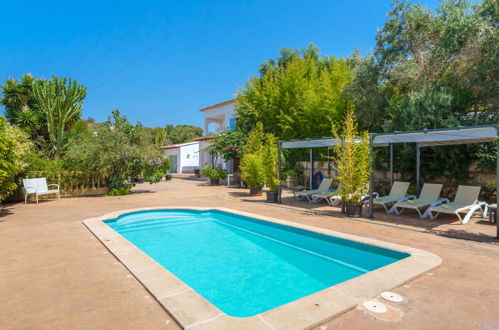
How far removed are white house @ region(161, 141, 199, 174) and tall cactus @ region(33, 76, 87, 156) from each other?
17.8 metres

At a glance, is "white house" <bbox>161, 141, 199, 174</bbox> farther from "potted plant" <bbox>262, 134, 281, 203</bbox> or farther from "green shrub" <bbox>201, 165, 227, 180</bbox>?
"potted plant" <bbox>262, 134, 281, 203</bbox>

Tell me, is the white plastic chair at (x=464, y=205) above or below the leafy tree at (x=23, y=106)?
below

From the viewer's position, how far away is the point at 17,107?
16719 mm

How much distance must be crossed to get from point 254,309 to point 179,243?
3553mm

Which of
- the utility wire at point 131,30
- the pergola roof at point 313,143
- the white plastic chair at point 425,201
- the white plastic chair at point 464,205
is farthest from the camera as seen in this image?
the utility wire at point 131,30

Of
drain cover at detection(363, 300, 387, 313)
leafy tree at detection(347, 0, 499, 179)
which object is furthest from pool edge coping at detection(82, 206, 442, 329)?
leafy tree at detection(347, 0, 499, 179)

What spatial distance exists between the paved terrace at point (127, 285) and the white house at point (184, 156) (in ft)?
87.7

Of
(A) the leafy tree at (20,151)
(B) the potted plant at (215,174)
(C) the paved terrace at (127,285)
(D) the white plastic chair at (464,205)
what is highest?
(A) the leafy tree at (20,151)

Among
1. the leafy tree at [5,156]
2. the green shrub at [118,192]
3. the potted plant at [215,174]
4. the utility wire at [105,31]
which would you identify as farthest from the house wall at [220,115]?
the leafy tree at [5,156]

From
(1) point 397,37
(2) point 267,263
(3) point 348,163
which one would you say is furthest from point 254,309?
(1) point 397,37

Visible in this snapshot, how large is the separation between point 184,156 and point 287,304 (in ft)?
105

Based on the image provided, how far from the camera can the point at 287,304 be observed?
3.32 metres

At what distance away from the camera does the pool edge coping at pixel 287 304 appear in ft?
9.64

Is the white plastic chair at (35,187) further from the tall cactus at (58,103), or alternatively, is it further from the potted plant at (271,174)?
the potted plant at (271,174)
